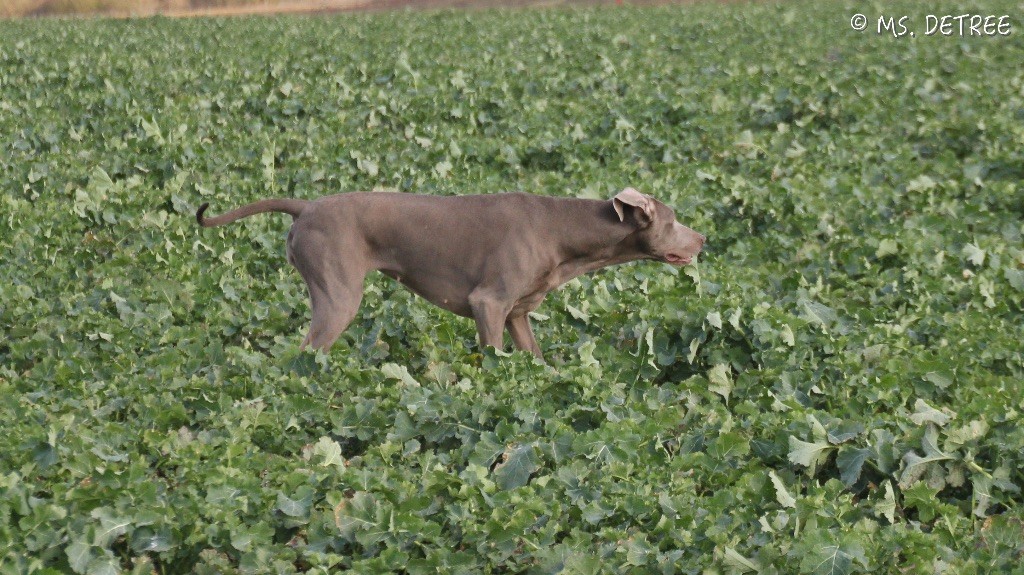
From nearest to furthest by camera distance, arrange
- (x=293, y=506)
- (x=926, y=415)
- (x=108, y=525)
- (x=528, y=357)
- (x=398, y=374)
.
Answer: (x=108, y=525) → (x=293, y=506) → (x=926, y=415) → (x=528, y=357) → (x=398, y=374)

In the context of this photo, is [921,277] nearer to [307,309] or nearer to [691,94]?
[307,309]

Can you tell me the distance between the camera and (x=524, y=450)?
5.91m

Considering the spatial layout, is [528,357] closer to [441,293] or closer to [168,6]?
[441,293]

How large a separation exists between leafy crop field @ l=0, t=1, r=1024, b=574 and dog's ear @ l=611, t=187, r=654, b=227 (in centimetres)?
66

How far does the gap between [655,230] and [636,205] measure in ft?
0.79

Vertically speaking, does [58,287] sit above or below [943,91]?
above

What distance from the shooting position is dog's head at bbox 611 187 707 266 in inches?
289

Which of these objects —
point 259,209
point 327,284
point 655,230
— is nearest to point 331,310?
point 327,284

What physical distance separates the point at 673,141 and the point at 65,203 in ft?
20.8

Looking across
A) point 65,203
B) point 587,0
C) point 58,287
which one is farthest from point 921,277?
point 587,0

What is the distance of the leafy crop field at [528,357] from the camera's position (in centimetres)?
525

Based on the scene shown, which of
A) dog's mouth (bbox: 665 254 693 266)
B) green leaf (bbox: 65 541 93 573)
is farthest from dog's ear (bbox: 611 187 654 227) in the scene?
green leaf (bbox: 65 541 93 573)

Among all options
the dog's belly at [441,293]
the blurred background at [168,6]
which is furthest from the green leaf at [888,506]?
the blurred background at [168,6]

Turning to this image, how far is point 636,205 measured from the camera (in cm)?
729
